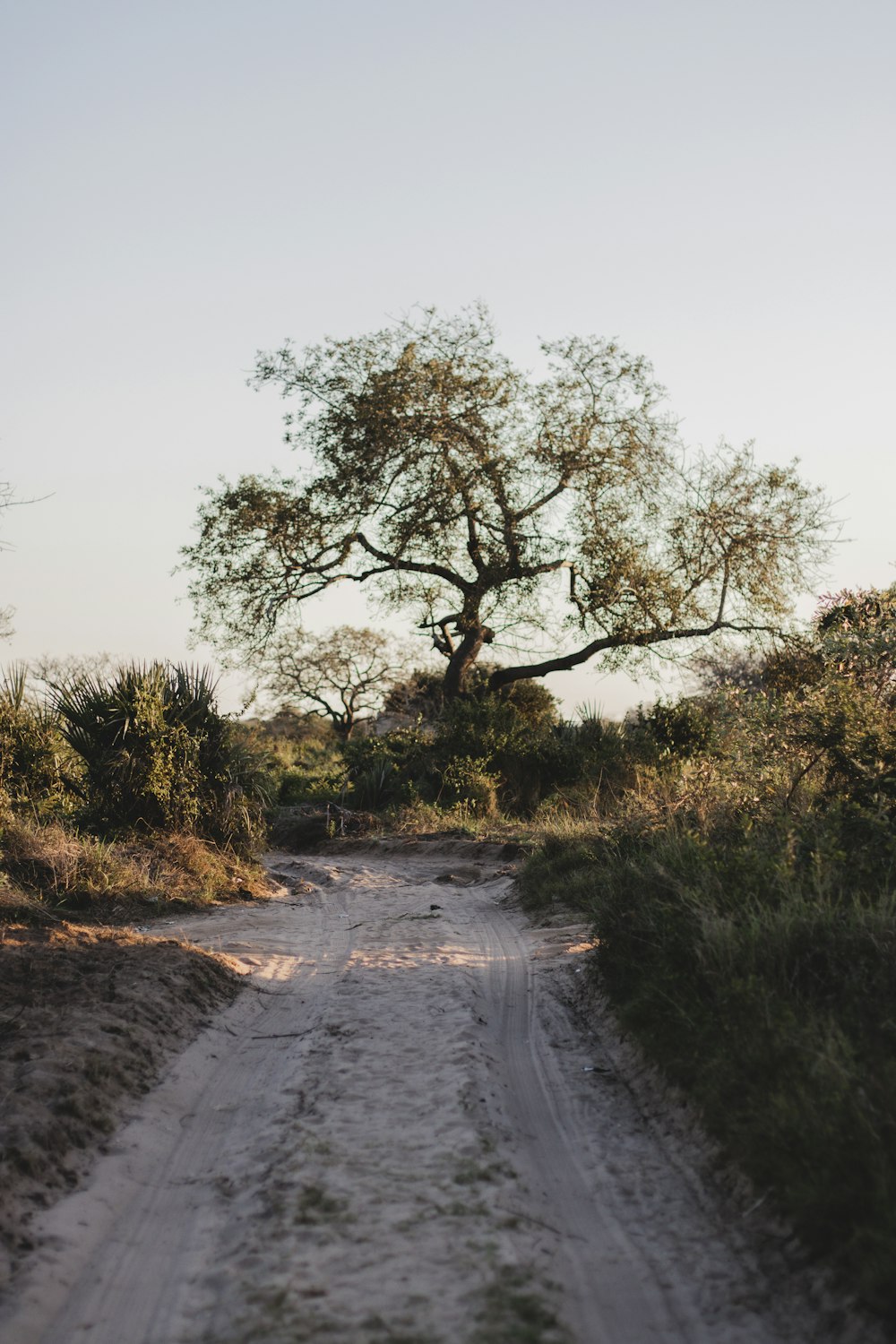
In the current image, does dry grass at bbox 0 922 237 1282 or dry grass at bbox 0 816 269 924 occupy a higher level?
dry grass at bbox 0 816 269 924

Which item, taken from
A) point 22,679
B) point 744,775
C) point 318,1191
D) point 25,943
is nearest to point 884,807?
point 744,775

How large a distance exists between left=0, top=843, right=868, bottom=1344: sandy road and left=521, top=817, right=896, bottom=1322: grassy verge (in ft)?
0.96

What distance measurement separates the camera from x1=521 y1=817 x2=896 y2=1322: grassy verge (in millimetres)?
3471

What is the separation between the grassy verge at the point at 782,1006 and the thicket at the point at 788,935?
0.01 meters

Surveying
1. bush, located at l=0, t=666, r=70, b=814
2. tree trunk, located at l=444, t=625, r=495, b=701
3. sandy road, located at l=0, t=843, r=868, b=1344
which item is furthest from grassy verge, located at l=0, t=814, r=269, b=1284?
tree trunk, located at l=444, t=625, r=495, b=701

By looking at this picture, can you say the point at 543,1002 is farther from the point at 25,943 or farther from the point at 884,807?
the point at 25,943

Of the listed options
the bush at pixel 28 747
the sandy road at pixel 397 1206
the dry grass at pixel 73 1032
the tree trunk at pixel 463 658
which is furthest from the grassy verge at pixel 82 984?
the tree trunk at pixel 463 658

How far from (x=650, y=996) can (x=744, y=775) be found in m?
5.13

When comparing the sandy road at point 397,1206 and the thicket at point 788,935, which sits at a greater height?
the thicket at point 788,935

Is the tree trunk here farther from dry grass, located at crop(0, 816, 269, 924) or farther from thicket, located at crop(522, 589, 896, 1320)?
dry grass, located at crop(0, 816, 269, 924)

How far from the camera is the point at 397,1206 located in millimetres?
3898

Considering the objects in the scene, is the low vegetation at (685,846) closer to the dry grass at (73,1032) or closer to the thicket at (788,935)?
the thicket at (788,935)

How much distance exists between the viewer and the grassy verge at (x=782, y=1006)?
11.4ft

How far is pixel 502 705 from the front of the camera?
22844mm
